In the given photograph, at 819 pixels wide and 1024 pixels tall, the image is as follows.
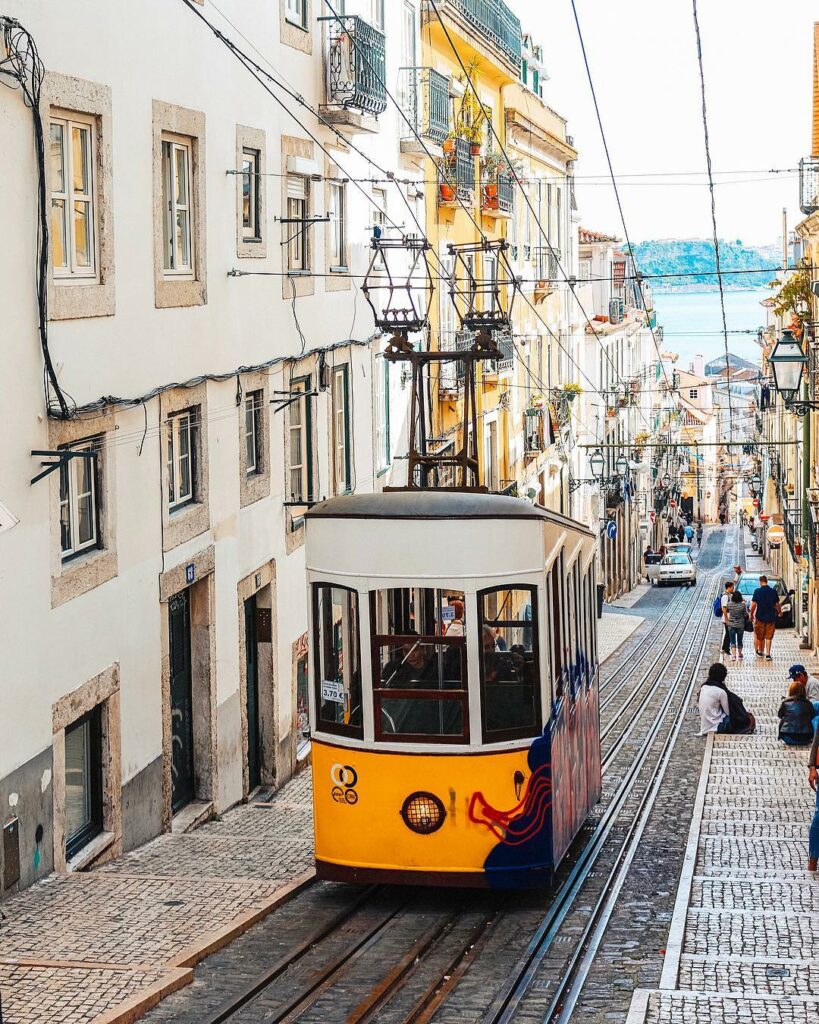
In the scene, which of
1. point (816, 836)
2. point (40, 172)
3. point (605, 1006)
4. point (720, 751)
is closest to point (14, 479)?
point (40, 172)

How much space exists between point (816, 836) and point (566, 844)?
1767mm

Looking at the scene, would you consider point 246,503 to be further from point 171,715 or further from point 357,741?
point 357,741

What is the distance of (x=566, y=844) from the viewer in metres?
11.3

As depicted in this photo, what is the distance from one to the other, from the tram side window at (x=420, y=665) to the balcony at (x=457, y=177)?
17192 mm

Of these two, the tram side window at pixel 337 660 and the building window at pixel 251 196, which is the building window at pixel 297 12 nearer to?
the building window at pixel 251 196

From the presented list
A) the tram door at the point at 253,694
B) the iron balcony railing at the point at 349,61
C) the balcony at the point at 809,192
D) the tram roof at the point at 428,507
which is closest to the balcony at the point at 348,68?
the iron balcony railing at the point at 349,61

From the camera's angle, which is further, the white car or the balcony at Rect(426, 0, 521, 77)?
the white car

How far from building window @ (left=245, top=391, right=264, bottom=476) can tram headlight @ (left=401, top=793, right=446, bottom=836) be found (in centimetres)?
657

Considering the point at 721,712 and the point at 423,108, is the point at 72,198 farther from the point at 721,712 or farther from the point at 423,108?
the point at 423,108

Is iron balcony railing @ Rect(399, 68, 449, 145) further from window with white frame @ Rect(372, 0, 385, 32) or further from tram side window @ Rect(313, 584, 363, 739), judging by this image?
tram side window @ Rect(313, 584, 363, 739)

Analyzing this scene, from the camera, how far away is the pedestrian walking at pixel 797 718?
17969 millimetres

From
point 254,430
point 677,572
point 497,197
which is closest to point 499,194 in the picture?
point 497,197

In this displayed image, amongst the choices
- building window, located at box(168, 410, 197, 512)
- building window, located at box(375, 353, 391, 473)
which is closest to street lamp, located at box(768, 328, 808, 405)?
building window, located at box(375, 353, 391, 473)

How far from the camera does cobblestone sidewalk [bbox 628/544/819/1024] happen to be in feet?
26.3
